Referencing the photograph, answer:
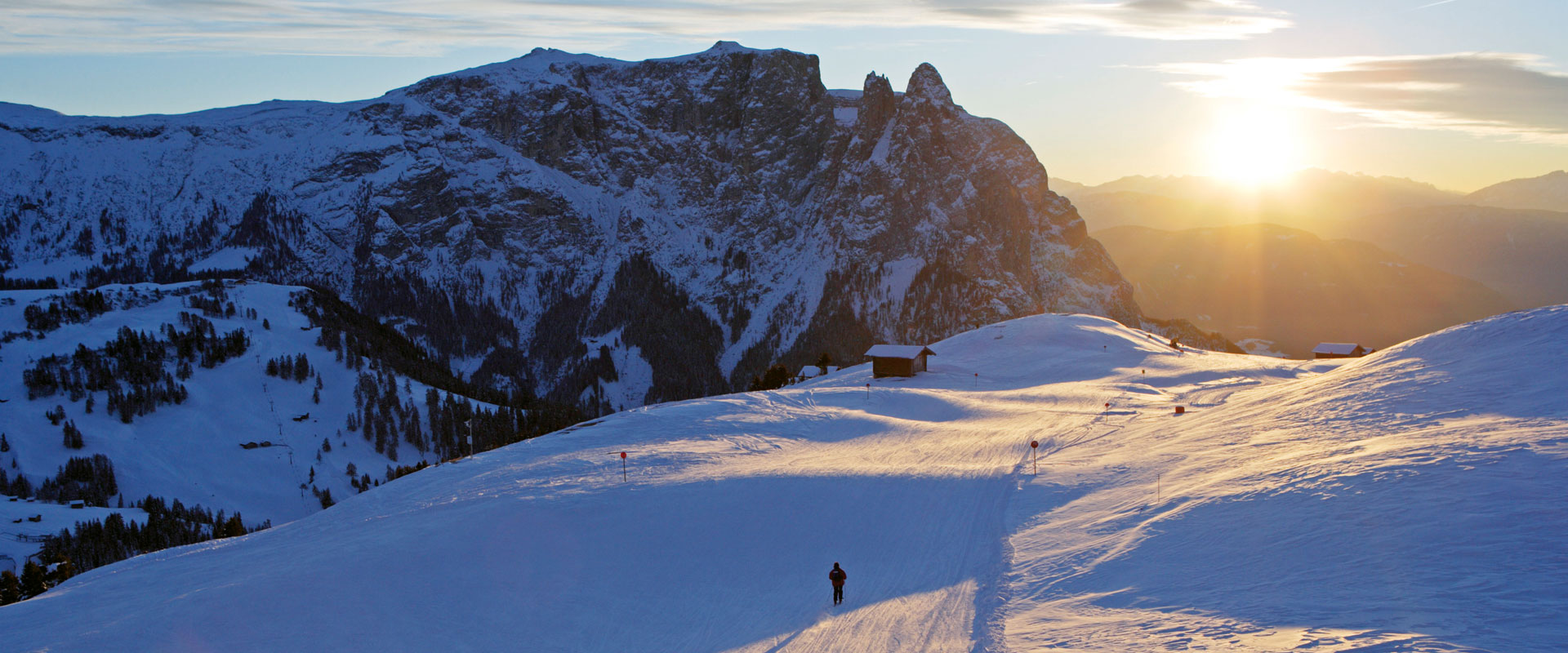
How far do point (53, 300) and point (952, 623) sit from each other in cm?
15767

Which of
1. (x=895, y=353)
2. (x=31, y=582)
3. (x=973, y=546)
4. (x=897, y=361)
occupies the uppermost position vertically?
(x=895, y=353)

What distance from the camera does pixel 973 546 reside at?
25.9 m

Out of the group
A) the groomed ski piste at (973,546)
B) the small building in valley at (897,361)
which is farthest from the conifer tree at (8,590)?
the small building in valley at (897,361)

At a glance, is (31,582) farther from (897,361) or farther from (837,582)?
(897,361)

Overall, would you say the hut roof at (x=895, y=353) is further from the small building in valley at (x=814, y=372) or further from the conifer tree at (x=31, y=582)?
the conifer tree at (x=31, y=582)

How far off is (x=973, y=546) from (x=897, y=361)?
51.3 m

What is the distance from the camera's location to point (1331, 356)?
87.1 m

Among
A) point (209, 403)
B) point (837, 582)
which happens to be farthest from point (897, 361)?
point (209, 403)

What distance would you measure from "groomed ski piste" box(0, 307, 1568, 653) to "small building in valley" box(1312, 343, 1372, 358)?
177ft

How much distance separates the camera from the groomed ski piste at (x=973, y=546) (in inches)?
640

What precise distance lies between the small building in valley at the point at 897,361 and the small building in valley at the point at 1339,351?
46186 mm

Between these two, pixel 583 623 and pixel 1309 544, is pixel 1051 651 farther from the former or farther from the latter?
pixel 583 623

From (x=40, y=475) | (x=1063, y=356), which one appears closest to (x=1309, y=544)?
(x=1063, y=356)

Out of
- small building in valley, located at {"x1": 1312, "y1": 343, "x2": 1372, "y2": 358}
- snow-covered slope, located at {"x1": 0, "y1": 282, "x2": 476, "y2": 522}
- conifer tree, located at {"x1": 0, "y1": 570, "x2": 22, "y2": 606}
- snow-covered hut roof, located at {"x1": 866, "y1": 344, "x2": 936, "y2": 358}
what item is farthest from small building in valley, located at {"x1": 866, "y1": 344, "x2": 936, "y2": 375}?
Answer: snow-covered slope, located at {"x1": 0, "y1": 282, "x2": 476, "y2": 522}
